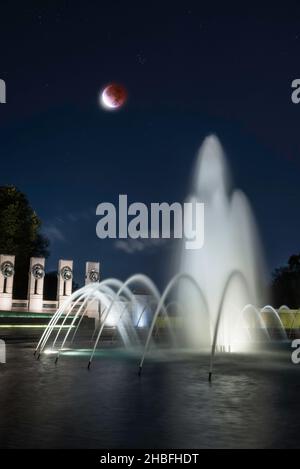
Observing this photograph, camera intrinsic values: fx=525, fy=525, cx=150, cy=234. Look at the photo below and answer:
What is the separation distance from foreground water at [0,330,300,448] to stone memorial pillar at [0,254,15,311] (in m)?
42.8

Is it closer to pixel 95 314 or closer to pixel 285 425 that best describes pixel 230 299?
pixel 285 425

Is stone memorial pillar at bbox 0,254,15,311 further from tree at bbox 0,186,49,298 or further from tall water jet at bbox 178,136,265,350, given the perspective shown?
tall water jet at bbox 178,136,265,350

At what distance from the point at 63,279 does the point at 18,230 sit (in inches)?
450

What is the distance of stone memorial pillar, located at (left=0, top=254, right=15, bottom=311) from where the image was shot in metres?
58.1

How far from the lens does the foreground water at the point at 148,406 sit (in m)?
7.34

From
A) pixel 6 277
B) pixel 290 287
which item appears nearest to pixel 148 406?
pixel 6 277

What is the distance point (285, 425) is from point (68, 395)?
4783 millimetres

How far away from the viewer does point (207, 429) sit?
793cm

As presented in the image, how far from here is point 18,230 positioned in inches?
2719

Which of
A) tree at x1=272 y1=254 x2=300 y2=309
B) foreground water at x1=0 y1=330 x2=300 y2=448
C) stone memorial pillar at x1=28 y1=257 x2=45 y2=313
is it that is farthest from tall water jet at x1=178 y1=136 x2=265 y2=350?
tree at x1=272 y1=254 x2=300 y2=309

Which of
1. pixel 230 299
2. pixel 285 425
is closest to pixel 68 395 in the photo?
pixel 285 425

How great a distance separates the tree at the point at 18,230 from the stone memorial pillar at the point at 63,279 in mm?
9023

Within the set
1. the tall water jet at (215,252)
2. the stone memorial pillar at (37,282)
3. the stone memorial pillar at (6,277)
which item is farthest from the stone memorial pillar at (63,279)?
the tall water jet at (215,252)
